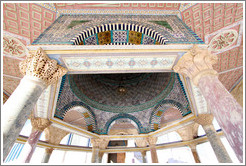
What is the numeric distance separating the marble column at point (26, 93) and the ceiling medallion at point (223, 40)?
523cm

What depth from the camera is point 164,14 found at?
4.81 metres

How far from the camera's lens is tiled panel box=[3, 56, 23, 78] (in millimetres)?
4992

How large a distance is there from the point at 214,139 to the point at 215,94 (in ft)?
9.97

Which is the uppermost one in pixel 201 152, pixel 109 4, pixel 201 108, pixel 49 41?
pixel 109 4

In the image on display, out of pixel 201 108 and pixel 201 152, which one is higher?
pixel 201 108

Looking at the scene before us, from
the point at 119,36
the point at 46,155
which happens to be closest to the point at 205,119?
the point at 119,36

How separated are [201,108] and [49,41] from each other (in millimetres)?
5815

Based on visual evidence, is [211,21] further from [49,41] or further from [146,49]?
[49,41]

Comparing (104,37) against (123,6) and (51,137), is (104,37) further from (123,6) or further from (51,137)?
(51,137)

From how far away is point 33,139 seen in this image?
4.38 metres

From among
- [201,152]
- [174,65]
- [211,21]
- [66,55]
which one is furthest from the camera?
[201,152]

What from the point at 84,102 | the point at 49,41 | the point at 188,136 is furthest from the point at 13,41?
the point at 188,136

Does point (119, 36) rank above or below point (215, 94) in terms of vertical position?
above

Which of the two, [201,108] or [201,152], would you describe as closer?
[201,108]
